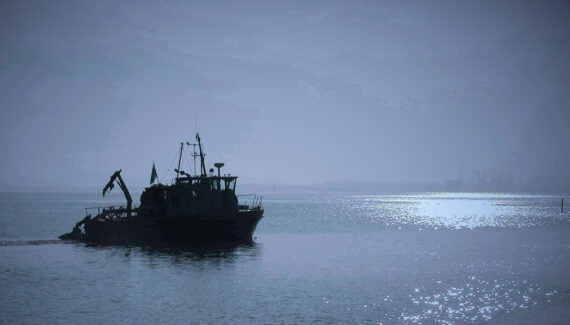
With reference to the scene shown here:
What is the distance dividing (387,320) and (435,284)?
10.6m

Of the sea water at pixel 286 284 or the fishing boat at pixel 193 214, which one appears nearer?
the sea water at pixel 286 284

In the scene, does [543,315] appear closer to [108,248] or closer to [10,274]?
[10,274]

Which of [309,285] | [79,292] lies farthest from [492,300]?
[79,292]

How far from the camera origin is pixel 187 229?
5691 centimetres

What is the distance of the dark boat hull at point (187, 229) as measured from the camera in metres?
56.7

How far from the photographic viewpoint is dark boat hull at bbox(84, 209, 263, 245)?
186 feet

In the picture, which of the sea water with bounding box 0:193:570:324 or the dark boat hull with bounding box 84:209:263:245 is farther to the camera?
the dark boat hull with bounding box 84:209:263:245

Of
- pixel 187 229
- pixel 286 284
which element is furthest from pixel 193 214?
pixel 286 284

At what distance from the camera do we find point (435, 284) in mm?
37719

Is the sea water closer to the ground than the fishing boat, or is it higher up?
closer to the ground

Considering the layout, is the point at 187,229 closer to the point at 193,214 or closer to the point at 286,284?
the point at 193,214

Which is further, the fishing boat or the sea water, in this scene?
the fishing boat

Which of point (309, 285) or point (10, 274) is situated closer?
point (309, 285)

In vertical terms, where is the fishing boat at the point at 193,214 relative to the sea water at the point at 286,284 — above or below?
above
